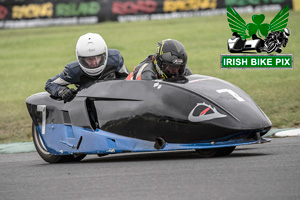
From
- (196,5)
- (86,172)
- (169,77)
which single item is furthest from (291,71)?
(196,5)

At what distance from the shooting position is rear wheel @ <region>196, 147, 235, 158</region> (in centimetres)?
679

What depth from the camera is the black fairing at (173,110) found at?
21.1 ft

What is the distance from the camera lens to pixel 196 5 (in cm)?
2792

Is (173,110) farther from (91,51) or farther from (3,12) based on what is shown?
(3,12)

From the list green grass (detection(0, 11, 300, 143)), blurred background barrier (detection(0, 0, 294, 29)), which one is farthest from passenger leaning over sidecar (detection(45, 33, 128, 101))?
blurred background barrier (detection(0, 0, 294, 29))

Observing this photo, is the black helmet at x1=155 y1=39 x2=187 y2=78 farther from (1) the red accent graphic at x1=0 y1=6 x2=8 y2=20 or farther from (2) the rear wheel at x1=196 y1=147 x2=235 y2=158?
(1) the red accent graphic at x1=0 y1=6 x2=8 y2=20

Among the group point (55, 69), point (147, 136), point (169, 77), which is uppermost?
point (169, 77)

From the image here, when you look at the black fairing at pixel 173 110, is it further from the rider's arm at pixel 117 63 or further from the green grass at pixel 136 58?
the green grass at pixel 136 58

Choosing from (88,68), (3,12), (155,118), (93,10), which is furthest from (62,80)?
(3,12)

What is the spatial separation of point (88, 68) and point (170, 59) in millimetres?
1238

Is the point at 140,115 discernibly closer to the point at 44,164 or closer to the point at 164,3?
the point at 44,164

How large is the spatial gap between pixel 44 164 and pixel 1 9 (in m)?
20.9

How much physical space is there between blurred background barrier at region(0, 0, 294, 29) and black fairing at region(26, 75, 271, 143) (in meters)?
20.4

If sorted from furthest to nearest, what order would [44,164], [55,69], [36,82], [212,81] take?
[55,69] → [36,82] → [44,164] → [212,81]
